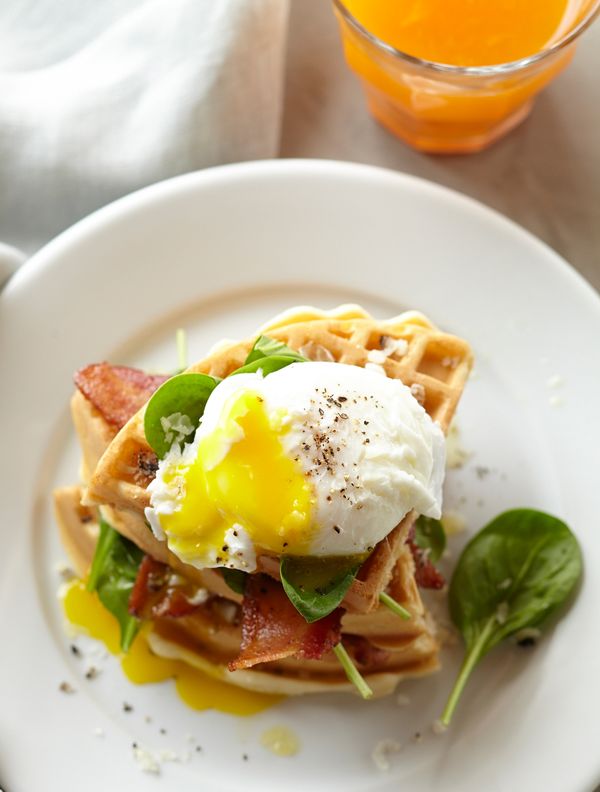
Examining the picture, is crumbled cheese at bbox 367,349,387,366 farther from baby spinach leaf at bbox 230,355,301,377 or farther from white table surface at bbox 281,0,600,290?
white table surface at bbox 281,0,600,290

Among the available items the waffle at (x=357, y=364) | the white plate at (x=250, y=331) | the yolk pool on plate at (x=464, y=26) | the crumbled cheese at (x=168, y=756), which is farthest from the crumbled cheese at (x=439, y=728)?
the yolk pool on plate at (x=464, y=26)

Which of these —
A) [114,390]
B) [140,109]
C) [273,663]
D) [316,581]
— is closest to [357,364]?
[316,581]

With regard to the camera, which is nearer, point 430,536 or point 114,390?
point 114,390

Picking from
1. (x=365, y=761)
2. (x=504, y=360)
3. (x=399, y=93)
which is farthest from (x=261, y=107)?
(x=365, y=761)

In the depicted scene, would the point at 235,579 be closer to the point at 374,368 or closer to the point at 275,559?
the point at 275,559

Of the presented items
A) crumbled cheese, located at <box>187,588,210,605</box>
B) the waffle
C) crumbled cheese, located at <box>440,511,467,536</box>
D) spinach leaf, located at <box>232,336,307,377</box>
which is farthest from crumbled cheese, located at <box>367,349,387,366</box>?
crumbled cheese, located at <box>187,588,210,605</box>
